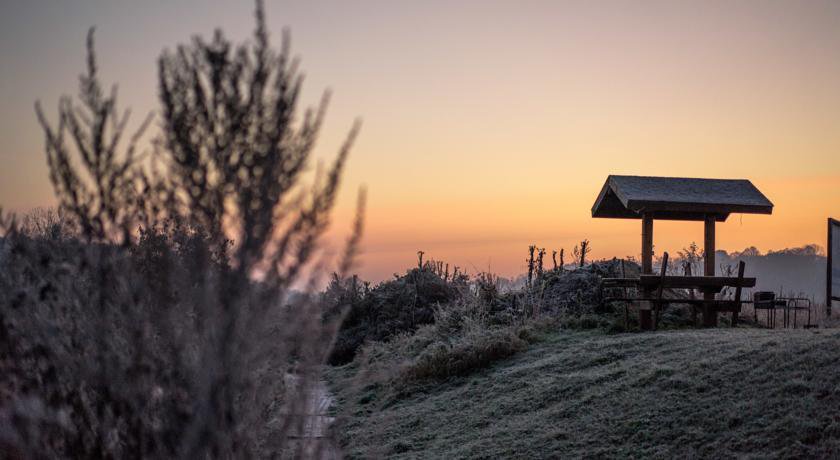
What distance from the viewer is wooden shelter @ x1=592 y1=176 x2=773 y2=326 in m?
14.8

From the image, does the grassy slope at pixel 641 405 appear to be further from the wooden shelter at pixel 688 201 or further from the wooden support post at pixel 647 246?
the wooden shelter at pixel 688 201

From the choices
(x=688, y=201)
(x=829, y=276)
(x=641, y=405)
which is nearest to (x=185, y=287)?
(x=641, y=405)

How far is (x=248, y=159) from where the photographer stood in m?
3.17

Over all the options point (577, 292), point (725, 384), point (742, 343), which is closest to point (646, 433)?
point (725, 384)

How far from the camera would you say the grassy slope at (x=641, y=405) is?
6.97 m

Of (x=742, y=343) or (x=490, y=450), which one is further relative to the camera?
(x=742, y=343)

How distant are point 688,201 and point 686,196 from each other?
0.26m

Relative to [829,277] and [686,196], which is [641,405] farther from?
[829,277]

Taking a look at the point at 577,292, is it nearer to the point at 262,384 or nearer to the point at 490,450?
the point at 490,450

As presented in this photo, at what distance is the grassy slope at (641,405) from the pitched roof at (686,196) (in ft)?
13.0

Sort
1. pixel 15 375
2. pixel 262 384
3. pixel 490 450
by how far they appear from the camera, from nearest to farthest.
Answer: pixel 262 384, pixel 15 375, pixel 490 450

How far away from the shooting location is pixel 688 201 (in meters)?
14.9

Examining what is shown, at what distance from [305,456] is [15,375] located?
151 centimetres

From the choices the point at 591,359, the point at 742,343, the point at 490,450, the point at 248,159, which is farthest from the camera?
the point at 591,359
